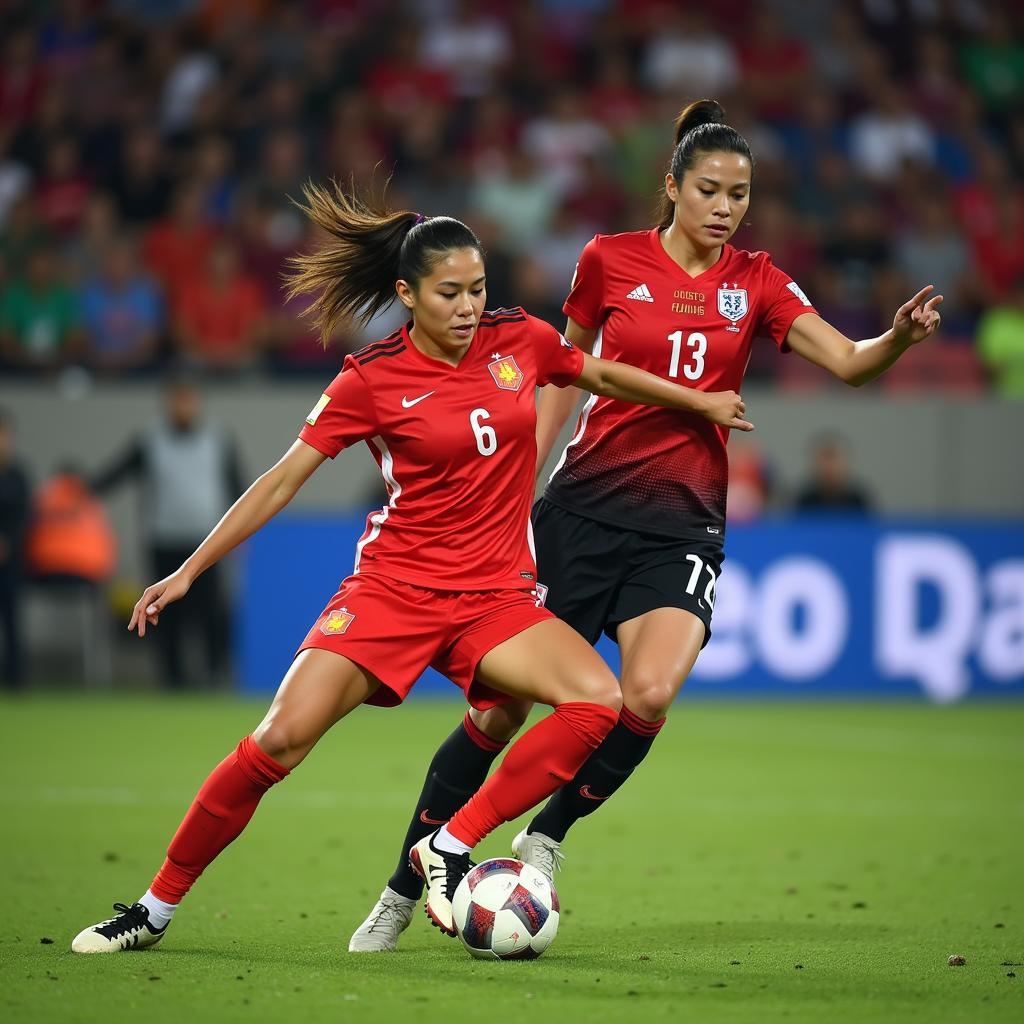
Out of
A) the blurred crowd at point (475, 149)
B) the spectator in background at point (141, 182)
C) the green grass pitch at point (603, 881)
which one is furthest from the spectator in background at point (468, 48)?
the green grass pitch at point (603, 881)

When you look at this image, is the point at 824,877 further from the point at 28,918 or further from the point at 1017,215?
the point at 1017,215

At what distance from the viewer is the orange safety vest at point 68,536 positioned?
13.2m

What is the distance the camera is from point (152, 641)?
45.5 feet

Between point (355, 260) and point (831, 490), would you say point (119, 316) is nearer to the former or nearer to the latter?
point (831, 490)

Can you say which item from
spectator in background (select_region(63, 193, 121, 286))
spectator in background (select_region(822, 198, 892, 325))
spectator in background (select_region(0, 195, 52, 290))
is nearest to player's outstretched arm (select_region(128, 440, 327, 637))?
spectator in background (select_region(63, 193, 121, 286))

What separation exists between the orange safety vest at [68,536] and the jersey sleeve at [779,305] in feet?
27.4

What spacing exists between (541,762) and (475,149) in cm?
1087

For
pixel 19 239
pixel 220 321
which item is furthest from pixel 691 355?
pixel 19 239

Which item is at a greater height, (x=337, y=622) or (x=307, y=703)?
(x=337, y=622)

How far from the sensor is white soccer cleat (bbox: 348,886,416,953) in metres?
5.24

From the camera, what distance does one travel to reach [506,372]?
17.4ft

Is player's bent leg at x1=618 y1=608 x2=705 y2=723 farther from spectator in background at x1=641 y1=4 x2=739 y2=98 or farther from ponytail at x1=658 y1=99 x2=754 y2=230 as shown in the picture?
spectator in background at x1=641 y1=4 x2=739 y2=98

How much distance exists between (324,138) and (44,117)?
2.39 m

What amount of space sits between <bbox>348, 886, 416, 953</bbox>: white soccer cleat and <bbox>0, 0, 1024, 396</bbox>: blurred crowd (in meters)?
8.33
